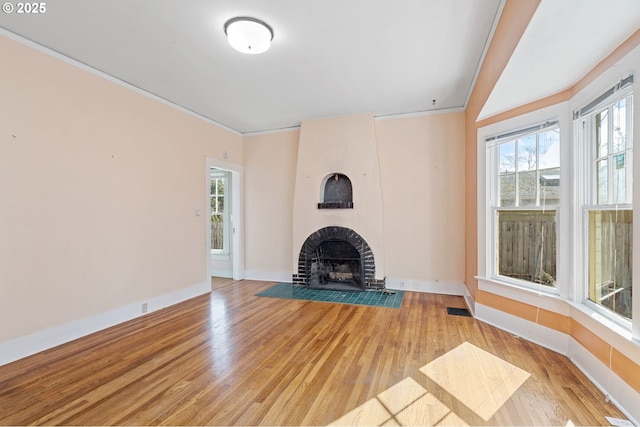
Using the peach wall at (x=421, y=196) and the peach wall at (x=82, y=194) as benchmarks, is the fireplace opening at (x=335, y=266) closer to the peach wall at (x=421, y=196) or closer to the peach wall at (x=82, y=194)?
the peach wall at (x=421, y=196)

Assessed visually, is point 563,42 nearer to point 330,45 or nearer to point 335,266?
point 330,45

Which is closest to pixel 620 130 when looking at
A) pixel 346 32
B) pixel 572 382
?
pixel 572 382

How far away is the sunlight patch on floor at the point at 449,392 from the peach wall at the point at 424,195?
82.8 inches

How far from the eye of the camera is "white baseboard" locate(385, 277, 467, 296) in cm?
434

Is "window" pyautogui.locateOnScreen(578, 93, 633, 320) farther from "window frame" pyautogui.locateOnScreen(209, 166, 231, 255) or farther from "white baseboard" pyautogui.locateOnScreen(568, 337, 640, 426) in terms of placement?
"window frame" pyautogui.locateOnScreen(209, 166, 231, 255)

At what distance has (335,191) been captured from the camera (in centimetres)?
493

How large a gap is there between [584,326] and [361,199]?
3.01 metres

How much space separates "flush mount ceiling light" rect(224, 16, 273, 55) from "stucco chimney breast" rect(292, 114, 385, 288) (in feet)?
7.84

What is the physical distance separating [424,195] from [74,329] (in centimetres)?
467

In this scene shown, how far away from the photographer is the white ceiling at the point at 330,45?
6.27 ft

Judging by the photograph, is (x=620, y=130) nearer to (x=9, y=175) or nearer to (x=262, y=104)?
(x=262, y=104)

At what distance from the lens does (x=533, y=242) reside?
2863 millimetres

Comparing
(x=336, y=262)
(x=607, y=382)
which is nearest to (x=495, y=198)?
(x=607, y=382)

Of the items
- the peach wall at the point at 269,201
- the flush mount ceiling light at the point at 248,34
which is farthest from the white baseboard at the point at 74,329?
the flush mount ceiling light at the point at 248,34
